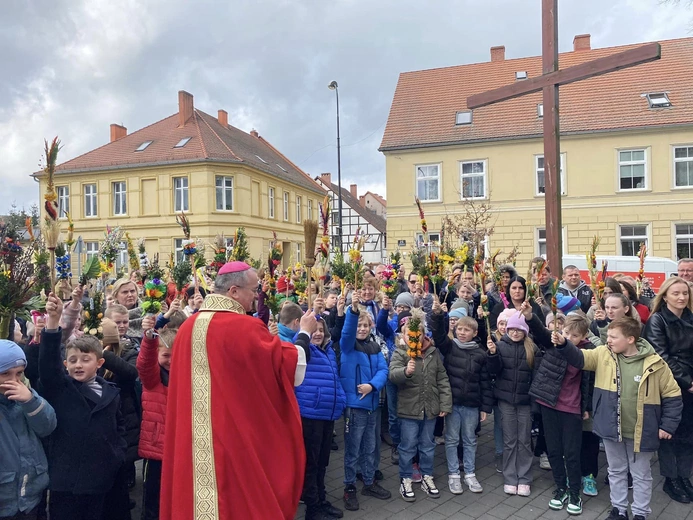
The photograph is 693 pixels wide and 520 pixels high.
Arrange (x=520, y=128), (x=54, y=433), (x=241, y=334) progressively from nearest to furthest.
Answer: (x=241, y=334)
(x=54, y=433)
(x=520, y=128)

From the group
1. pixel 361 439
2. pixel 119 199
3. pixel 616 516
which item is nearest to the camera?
pixel 616 516

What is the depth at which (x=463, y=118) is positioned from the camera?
2406 cm

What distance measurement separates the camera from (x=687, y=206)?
21.1 metres

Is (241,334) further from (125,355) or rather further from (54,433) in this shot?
(125,355)

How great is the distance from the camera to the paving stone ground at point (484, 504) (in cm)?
449

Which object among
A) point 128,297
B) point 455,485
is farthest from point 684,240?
point 128,297

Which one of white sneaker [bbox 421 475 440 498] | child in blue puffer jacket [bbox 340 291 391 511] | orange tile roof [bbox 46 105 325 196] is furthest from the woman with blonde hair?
orange tile roof [bbox 46 105 325 196]

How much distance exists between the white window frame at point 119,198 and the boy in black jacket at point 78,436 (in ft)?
95.2

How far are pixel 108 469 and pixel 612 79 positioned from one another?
25.9 meters

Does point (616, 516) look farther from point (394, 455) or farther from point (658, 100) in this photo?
point (658, 100)

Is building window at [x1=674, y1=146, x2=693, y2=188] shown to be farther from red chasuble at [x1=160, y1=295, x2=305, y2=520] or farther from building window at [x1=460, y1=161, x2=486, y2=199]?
red chasuble at [x1=160, y1=295, x2=305, y2=520]

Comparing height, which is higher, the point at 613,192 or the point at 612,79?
the point at 612,79

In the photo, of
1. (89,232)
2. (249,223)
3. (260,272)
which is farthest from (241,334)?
(89,232)

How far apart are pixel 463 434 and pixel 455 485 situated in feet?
1.57
